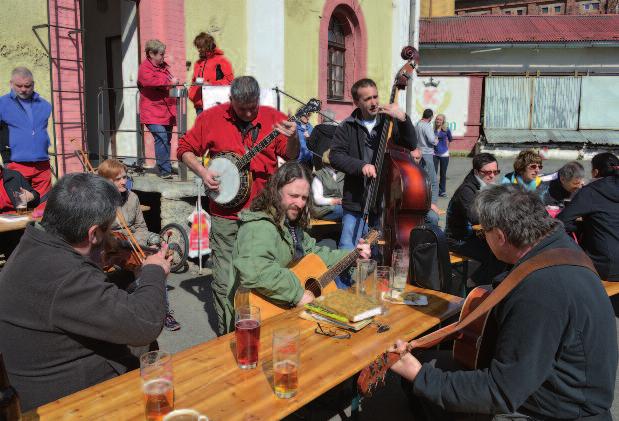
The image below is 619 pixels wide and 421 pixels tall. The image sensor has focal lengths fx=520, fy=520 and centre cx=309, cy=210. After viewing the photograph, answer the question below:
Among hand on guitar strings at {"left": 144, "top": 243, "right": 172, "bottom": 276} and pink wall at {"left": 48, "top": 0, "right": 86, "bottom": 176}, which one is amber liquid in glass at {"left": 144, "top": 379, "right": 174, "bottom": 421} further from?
pink wall at {"left": 48, "top": 0, "right": 86, "bottom": 176}

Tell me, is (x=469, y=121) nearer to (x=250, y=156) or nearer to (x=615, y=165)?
(x=615, y=165)

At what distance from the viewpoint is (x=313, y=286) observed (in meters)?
3.04

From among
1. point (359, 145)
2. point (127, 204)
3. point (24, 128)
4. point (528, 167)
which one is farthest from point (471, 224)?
point (24, 128)

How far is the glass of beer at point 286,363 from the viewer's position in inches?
71.8

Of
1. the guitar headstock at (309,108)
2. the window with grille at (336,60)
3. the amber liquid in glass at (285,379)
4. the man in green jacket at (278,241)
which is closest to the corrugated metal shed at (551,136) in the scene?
the window with grille at (336,60)

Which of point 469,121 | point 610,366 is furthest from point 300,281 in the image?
point 469,121

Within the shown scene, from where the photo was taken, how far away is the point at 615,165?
14.7ft

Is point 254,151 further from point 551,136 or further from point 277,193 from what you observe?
point 551,136

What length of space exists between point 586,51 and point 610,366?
22.3 metres

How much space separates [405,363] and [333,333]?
0.36 meters

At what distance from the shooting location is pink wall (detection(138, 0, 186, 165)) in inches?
309

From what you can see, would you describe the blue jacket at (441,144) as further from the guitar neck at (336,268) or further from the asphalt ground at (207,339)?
the guitar neck at (336,268)

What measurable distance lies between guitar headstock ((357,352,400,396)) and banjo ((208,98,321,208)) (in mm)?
2174

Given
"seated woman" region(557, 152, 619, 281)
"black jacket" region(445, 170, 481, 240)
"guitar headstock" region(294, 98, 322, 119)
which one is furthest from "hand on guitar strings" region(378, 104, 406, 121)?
"seated woman" region(557, 152, 619, 281)
